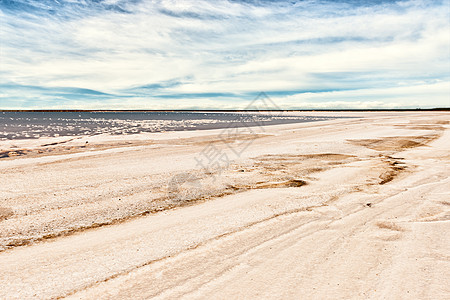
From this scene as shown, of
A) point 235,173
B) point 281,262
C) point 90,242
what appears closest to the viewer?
point 281,262

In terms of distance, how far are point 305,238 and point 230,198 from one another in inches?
86.1

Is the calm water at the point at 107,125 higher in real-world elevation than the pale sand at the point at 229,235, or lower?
higher

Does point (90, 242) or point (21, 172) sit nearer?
point (90, 242)

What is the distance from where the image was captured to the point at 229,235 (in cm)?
394

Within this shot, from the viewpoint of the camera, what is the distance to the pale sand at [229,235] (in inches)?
110

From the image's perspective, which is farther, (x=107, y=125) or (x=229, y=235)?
(x=107, y=125)

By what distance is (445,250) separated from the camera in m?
3.42

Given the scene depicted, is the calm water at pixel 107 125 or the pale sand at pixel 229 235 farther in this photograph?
the calm water at pixel 107 125

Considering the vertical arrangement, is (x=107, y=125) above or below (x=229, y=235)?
above

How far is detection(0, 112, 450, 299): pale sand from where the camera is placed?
2.79 metres

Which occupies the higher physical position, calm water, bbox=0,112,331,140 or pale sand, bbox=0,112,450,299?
calm water, bbox=0,112,331,140

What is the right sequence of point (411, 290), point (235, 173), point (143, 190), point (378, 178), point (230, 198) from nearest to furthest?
point (411, 290) < point (230, 198) < point (143, 190) < point (378, 178) < point (235, 173)

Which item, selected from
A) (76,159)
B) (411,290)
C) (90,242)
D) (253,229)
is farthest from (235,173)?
(76,159)

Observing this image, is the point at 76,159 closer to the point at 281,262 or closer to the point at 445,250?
the point at 281,262
